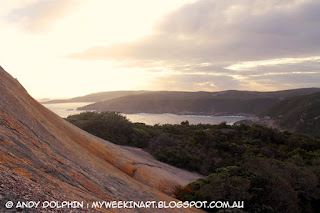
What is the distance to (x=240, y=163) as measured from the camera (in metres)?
12.1

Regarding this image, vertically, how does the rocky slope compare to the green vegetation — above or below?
above

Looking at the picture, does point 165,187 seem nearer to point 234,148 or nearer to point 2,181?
point 2,181

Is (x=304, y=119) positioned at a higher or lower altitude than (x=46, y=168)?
lower

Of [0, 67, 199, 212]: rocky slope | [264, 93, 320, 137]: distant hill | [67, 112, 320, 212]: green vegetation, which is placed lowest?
[264, 93, 320, 137]: distant hill

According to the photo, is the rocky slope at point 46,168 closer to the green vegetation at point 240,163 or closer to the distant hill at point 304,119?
the green vegetation at point 240,163

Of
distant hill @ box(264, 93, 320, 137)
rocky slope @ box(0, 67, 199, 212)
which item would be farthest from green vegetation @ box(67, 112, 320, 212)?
distant hill @ box(264, 93, 320, 137)

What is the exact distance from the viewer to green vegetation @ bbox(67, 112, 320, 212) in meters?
7.29

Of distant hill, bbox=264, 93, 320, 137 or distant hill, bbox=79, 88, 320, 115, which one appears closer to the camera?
distant hill, bbox=264, 93, 320, 137

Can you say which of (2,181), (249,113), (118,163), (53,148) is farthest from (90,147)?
(249,113)

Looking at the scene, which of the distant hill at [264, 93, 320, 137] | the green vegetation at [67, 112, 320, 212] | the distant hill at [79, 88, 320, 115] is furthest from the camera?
the distant hill at [79, 88, 320, 115]

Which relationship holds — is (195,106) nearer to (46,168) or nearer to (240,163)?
(240,163)

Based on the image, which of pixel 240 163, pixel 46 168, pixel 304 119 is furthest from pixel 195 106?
pixel 46 168

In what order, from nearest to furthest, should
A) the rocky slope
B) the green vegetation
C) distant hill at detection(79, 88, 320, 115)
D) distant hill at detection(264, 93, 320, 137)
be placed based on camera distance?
the rocky slope
the green vegetation
distant hill at detection(264, 93, 320, 137)
distant hill at detection(79, 88, 320, 115)

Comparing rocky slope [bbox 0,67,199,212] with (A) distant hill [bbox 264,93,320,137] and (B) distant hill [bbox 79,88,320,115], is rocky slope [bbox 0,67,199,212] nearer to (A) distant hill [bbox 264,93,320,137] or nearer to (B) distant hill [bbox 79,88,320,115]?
(A) distant hill [bbox 264,93,320,137]
